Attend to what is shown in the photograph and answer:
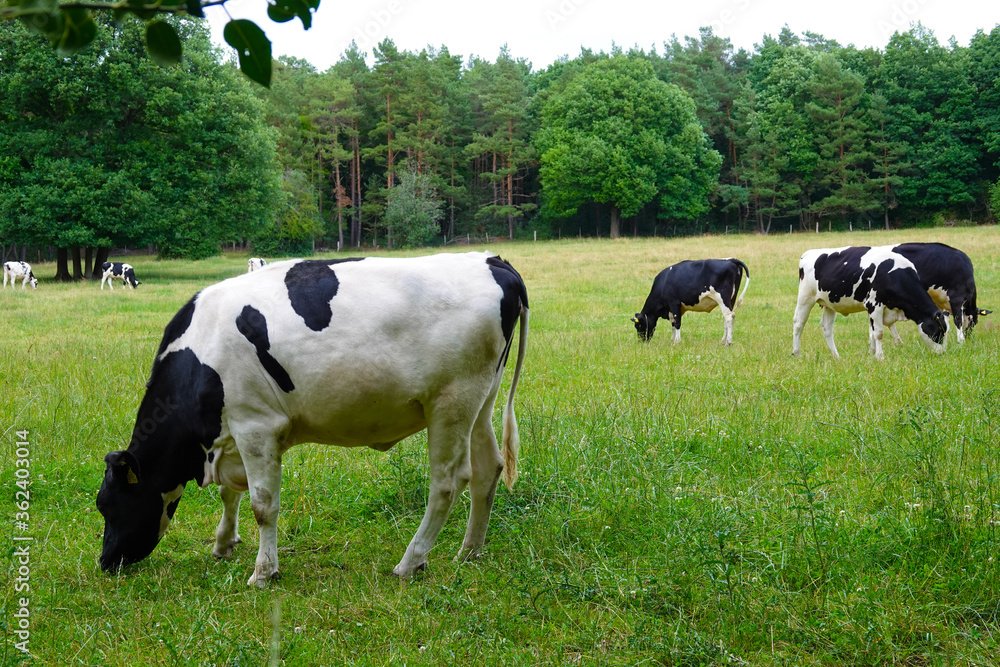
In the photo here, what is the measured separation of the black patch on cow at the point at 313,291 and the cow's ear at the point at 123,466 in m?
1.28

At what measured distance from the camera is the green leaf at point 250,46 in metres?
1.23

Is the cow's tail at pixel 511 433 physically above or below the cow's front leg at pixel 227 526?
above

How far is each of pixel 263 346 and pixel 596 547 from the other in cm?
222

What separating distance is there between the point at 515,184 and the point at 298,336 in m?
61.6

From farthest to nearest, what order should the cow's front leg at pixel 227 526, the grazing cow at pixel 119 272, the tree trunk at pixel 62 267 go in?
the tree trunk at pixel 62 267 → the grazing cow at pixel 119 272 → the cow's front leg at pixel 227 526

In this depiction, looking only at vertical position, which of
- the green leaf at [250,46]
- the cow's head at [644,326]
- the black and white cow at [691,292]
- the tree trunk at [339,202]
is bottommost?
the cow's head at [644,326]

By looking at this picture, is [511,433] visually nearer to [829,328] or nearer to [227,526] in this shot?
[227,526]

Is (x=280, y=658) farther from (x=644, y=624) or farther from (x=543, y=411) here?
(x=543, y=411)

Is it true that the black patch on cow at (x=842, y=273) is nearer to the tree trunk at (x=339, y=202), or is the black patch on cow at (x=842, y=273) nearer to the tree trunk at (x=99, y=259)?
the tree trunk at (x=99, y=259)

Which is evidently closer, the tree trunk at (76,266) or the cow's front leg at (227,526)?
the cow's front leg at (227,526)

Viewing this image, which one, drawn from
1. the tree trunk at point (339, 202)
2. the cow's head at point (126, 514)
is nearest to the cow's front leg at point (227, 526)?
the cow's head at point (126, 514)

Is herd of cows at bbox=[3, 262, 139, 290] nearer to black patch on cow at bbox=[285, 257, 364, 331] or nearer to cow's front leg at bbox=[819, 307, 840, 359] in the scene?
cow's front leg at bbox=[819, 307, 840, 359]

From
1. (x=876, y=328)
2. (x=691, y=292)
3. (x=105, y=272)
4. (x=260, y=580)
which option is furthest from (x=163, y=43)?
(x=105, y=272)

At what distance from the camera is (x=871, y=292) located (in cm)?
1193
